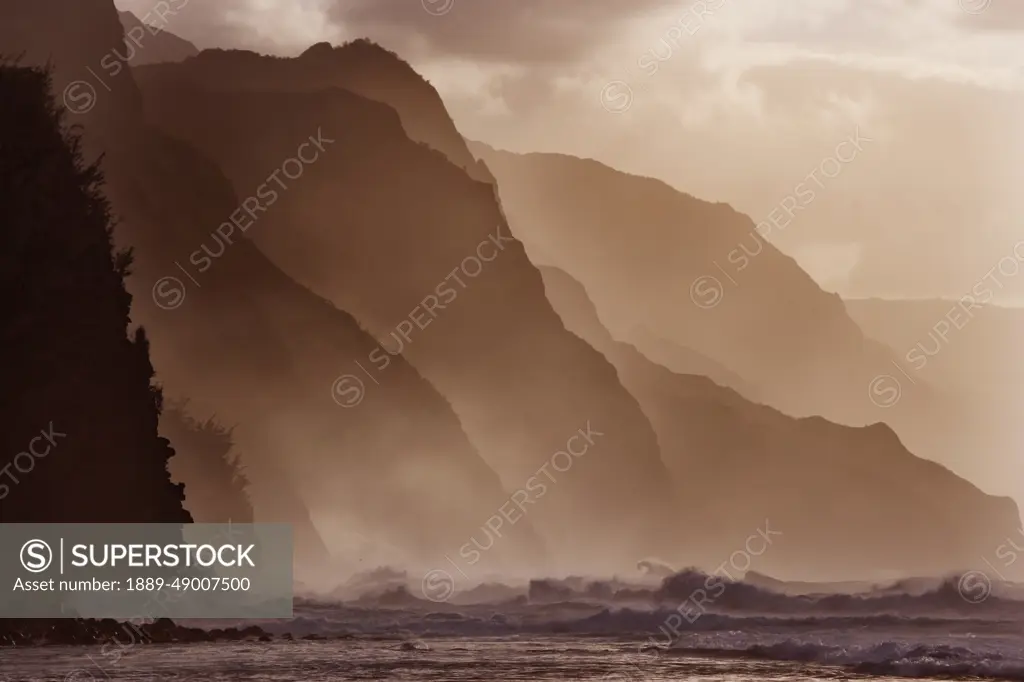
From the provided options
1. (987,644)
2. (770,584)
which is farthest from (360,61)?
(987,644)

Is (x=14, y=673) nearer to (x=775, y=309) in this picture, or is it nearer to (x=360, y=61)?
(x=360, y=61)

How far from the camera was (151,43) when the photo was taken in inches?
503

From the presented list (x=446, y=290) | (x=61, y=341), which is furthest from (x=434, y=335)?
(x=61, y=341)

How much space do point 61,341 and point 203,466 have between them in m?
2.84

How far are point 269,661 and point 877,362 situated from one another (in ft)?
29.1

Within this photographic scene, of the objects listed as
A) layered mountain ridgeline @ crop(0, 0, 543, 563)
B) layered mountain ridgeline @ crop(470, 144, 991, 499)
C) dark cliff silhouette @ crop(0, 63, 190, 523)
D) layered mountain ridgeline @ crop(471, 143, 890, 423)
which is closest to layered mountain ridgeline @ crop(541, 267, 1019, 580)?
layered mountain ridgeline @ crop(470, 144, 991, 499)

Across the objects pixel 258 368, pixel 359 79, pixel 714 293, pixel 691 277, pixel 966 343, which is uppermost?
pixel 359 79

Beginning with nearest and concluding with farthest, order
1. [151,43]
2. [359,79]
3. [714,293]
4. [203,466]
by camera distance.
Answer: [203,466], [151,43], [359,79], [714,293]

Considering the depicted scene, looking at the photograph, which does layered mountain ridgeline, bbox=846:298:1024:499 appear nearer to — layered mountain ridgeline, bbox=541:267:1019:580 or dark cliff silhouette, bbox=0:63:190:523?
layered mountain ridgeline, bbox=541:267:1019:580

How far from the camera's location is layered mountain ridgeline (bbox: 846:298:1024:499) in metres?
12.6

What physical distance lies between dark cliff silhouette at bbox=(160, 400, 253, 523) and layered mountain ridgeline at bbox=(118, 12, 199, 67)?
441 cm

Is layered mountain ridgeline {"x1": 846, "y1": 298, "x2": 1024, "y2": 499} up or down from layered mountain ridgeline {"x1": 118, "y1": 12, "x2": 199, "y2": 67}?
down

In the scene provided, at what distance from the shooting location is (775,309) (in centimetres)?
1376

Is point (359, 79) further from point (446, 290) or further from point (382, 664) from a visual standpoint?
point (382, 664)
